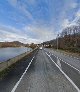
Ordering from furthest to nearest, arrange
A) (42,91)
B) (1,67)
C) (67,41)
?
(67,41)
(1,67)
(42,91)

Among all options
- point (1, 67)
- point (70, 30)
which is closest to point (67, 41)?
point (70, 30)

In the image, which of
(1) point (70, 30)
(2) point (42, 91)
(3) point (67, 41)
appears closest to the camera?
(2) point (42, 91)

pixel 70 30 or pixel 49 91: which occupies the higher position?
pixel 70 30

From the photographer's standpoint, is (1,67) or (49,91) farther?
(1,67)

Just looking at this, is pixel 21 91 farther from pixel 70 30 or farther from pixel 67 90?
pixel 70 30

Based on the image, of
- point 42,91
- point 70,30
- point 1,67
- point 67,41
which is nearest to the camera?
point 42,91

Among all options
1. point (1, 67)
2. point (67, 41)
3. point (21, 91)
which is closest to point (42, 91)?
point (21, 91)

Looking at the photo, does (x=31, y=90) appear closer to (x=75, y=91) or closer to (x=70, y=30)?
(x=75, y=91)

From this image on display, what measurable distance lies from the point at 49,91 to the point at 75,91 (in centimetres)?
116

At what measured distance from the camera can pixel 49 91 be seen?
827 cm

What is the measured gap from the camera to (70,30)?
183750mm

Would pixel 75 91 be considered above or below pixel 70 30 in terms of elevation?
below

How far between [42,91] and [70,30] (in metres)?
179

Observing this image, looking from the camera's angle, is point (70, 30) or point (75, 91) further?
point (70, 30)
